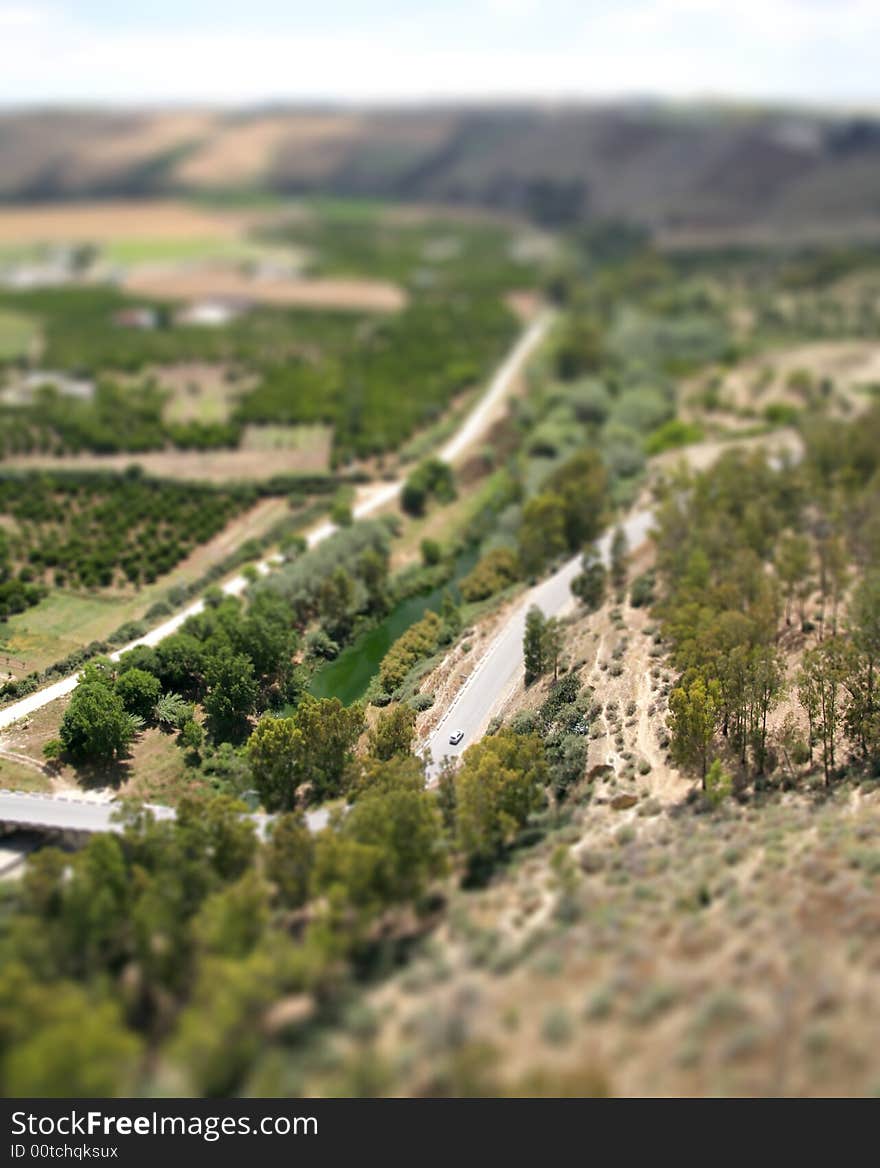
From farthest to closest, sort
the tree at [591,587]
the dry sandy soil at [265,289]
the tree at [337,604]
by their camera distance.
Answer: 1. the dry sandy soil at [265,289]
2. the tree at [337,604]
3. the tree at [591,587]

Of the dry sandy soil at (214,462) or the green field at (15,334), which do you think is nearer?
the dry sandy soil at (214,462)

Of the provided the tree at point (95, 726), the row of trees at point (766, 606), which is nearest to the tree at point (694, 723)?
the row of trees at point (766, 606)

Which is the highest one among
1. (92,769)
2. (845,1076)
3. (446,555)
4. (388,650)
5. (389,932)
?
(446,555)

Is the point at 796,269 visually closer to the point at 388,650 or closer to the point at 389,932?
the point at 388,650

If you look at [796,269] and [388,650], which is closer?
[388,650]

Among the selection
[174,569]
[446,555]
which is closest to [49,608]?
[174,569]

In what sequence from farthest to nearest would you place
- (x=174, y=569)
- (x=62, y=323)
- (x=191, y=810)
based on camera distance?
(x=62, y=323)
(x=174, y=569)
(x=191, y=810)

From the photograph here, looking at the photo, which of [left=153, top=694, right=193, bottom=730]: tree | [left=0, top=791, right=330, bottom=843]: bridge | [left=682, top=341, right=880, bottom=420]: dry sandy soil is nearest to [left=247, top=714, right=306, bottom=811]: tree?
[left=0, top=791, right=330, bottom=843]: bridge

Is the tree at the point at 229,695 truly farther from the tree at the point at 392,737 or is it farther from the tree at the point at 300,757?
the tree at the point at 392,737
